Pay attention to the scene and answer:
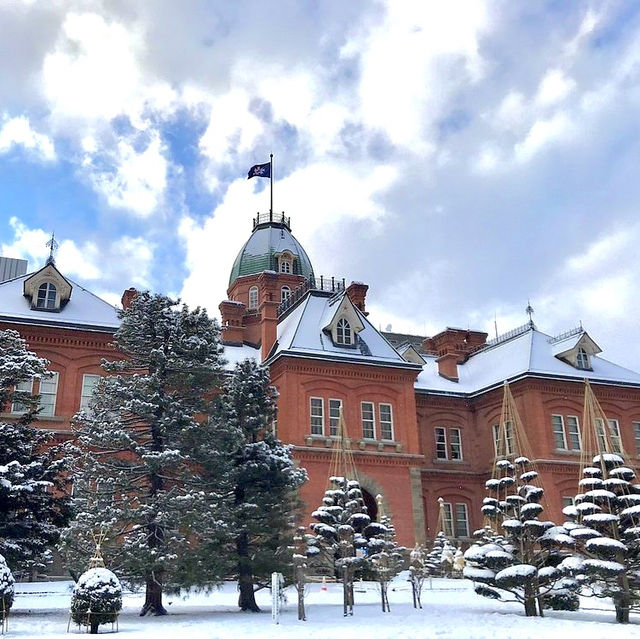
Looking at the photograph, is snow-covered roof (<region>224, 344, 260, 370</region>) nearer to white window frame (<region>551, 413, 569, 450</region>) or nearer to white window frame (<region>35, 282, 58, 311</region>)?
white window frame (<region>35, 282, 58, 311</region>)

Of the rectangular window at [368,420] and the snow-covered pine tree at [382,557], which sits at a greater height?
the rectangular window at [368,420]

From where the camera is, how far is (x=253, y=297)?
1930 inches

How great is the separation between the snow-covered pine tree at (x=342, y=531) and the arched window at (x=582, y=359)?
2149 centimetres

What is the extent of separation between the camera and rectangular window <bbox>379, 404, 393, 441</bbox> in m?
34.3

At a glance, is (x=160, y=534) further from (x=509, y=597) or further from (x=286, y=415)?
(x=286, y=415)

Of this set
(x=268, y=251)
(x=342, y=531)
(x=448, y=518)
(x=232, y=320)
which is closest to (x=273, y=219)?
(x=268, y=251)

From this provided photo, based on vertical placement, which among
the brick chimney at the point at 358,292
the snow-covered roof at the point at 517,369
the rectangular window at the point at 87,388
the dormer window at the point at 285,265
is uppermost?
the dormer window at the point at 285,265

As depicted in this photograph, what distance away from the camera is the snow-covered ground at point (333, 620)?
48.1 ft

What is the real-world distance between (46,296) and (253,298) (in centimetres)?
1854

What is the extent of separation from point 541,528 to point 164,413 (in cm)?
1077

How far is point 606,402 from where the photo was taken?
38.1 m

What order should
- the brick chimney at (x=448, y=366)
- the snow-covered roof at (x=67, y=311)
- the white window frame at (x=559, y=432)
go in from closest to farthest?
the snow-covered roof at (x=67, y=311) → the white window frame at (x=559, y=432) → the brick chimney at (x=448, y=366)

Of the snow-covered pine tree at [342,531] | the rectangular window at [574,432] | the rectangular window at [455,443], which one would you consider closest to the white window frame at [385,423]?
the rectangular window at [455,443]

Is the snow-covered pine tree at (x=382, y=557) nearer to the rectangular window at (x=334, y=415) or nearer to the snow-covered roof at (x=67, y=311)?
the rectangular window at (x=334, y=415)
